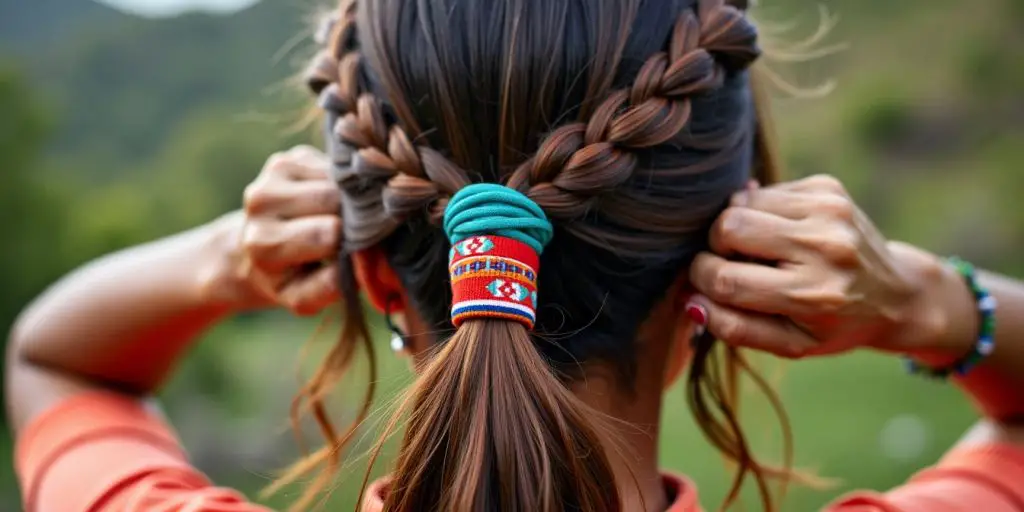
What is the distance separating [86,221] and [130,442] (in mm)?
4971

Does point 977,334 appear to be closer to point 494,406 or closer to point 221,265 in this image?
point 494,406

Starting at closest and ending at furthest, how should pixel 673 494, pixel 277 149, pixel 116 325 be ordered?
pixel 673 494 → pixel 116 325 → pixel 277 149

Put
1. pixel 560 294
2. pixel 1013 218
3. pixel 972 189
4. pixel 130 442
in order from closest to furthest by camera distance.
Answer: pixel 560 294
pixel 130 442
pixel 1013 218
pixel 972 189

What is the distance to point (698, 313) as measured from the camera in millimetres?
1263

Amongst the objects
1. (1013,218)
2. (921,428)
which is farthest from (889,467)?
(1013,218)

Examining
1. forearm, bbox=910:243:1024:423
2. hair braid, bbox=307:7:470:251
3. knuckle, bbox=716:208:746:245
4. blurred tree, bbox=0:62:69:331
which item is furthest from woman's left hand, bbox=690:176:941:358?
blurred tree, bbox=0:62:69:331

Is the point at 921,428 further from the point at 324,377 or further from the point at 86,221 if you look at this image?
the point at 86,221

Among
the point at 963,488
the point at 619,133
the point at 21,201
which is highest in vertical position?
the point at 619,133

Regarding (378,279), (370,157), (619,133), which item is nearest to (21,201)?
(378,279)

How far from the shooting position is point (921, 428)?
5.45 metres

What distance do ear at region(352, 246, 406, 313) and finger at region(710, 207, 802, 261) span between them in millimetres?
442

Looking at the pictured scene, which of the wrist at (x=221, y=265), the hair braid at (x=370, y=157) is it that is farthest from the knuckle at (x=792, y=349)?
the wrist at (x=221, y=265)

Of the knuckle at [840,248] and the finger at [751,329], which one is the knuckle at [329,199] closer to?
the finger at [751,329]

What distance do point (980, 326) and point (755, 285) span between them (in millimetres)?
522
